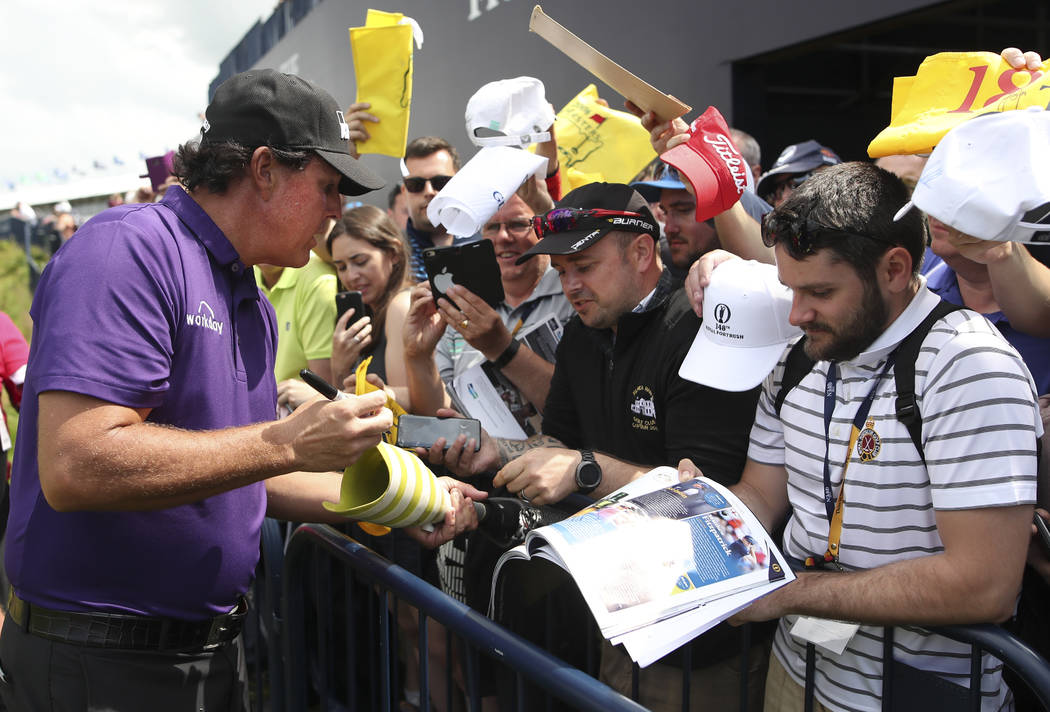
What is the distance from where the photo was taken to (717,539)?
1669mm

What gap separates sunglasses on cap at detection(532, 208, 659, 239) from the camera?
2.83m

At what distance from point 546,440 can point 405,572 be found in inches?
32.0

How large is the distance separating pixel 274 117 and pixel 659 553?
4.50 feet

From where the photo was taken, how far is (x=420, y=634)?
2160 millimetres

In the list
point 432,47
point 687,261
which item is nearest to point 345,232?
point 687,261

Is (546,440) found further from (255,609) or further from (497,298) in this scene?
(255,609)

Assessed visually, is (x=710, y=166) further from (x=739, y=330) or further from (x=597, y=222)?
(x=739, y=330)

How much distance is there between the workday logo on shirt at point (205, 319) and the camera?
1.91 m

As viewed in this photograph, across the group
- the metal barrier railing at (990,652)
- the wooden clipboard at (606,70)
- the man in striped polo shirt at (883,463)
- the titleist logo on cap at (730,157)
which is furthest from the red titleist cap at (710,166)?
the metal barrier railing at (990,652)

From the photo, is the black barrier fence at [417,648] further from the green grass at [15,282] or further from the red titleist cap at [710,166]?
the green grass at [15,282]

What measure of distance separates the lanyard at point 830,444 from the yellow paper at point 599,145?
1.85 metres

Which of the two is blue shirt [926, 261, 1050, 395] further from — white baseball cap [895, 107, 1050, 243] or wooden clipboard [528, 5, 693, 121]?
wooden clipboard [528, 5, 693, 121]

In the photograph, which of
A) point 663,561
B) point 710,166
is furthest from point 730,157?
point 663,561

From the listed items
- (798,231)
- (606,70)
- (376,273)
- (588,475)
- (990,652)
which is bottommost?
(990,652)
